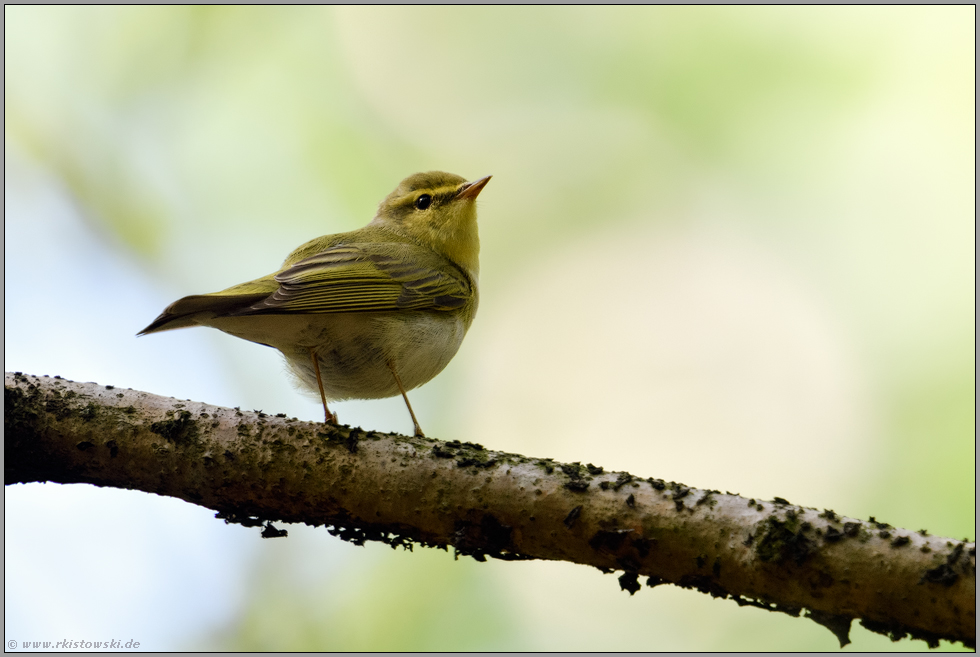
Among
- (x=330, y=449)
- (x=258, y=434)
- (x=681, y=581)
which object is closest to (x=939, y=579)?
(x=681, y=581)

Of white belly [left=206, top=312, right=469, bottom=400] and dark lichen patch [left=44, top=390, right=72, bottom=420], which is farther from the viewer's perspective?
white belly [left=206, top=312, right=469, bottom=400]

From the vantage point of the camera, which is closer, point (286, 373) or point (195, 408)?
point (195, 408)

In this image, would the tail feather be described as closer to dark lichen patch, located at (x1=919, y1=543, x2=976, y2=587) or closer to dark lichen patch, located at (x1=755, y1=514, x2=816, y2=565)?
dark lichen patch, located at (x1=755, y1=514, x2=816, y2=565)

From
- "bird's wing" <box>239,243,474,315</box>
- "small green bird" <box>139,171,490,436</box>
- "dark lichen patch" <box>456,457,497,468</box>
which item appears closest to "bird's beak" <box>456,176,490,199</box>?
"small green bird" <box>139,171,490,436</box>

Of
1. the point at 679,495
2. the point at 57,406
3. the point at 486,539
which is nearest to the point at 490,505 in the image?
the point at 486,539

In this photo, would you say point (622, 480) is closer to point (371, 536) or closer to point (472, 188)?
point (371, 536)

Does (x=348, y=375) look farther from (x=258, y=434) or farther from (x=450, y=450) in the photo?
(x=450, y=450)

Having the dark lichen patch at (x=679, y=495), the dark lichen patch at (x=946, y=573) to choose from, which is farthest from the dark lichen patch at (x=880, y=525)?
the dark lichen patch at (x=679, y=495)
